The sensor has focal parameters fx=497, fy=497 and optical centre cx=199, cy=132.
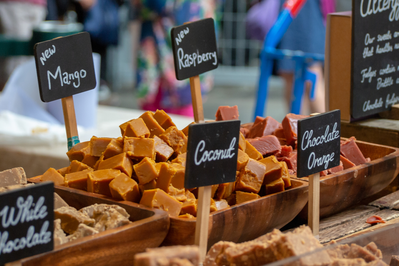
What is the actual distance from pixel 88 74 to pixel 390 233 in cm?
104

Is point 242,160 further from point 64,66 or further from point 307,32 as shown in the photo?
point 307,32

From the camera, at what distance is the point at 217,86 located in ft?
27.1

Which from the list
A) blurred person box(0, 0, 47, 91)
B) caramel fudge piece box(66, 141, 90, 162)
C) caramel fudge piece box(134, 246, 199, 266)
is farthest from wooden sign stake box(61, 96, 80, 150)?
blurred person box(0, 0, 47, 91)

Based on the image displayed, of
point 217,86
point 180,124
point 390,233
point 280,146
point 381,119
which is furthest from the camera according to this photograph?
point 217,86

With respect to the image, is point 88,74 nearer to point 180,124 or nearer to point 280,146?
point 280,146

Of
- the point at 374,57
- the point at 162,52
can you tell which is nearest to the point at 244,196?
the point at 374,57

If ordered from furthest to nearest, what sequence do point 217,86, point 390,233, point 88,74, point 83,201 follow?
point 217,86 < point 88,74 < point 83,201 < point 390,233

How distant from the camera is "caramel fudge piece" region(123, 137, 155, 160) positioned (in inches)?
49.5

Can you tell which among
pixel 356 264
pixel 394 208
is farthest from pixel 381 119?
pixel 356 264

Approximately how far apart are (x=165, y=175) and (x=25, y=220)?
15.5 inches

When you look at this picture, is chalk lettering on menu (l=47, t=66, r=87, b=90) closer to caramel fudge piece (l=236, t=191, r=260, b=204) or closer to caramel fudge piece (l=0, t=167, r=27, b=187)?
caramel fudge piece (l=0, t=167, r=27, b=187)

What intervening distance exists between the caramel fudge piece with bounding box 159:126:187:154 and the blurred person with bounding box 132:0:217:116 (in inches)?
109

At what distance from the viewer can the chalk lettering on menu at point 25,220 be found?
850 millimetres

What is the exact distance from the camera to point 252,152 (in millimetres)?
1387
